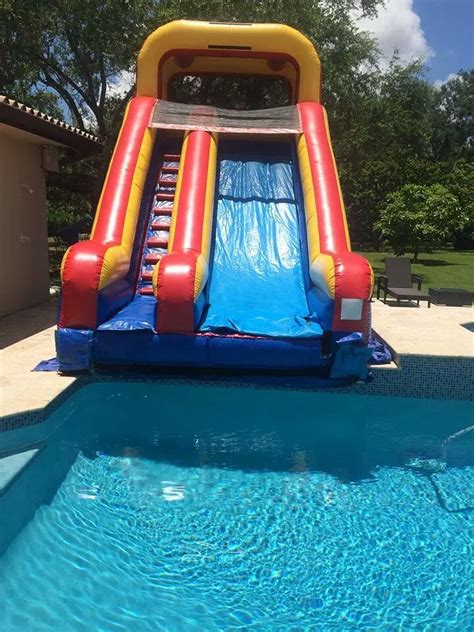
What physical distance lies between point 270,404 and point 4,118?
13.1 ft

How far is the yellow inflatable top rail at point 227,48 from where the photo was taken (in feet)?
25.3

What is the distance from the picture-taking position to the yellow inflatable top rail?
25.3 ft

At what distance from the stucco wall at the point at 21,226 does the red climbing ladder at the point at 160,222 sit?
194cm

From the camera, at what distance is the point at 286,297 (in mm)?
5543

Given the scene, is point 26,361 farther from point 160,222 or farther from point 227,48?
point 227,48

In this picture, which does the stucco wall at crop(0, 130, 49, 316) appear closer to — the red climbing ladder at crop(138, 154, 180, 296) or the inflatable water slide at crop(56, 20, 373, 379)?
the inflatable water slide at crop(56, 20, 373, 379)

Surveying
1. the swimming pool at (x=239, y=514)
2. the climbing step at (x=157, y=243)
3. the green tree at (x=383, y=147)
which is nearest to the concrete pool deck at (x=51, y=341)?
the swimming pool at (x=239, y=514)

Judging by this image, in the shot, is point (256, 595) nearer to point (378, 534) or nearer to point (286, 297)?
point (378, 534)

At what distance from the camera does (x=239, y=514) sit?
3.49m

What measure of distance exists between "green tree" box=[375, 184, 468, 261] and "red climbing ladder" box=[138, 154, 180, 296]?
25.4 feet

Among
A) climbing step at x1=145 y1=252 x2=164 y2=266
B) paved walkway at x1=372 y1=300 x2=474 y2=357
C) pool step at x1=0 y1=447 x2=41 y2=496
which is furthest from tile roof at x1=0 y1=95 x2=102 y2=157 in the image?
paved walkway at x1=372 y1=300 x2=474 y2=357

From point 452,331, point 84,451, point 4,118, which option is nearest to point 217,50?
point 4,118

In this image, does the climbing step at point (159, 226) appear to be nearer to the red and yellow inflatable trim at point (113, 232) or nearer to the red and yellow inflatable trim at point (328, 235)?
the red and yellow inflatable trim at point (113, 232)

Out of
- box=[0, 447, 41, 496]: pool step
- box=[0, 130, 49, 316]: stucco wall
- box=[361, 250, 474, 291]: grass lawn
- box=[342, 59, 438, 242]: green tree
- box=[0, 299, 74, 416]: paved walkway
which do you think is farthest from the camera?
box=[342, 59, 438, 242]: green tree
